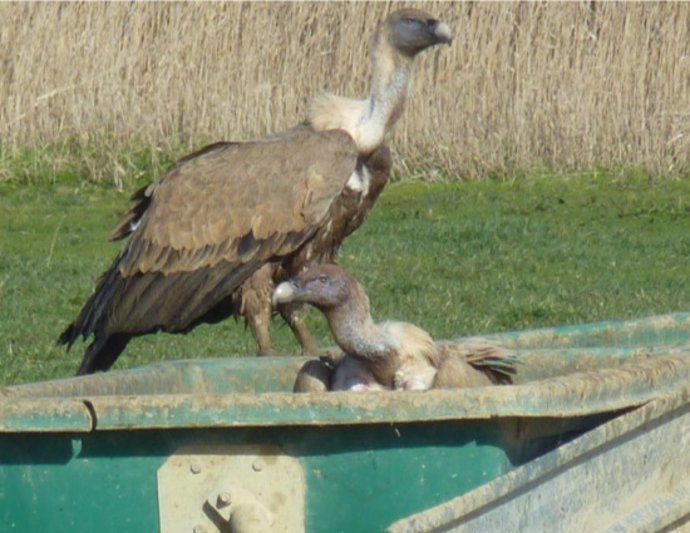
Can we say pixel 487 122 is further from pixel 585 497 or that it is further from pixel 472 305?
pixel 585 497

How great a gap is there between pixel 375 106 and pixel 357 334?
272 centimetres

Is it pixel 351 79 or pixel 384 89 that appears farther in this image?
pixel 351 79

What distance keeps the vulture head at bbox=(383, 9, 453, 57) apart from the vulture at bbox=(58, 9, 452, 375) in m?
0.36

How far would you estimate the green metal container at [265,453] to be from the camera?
3598mm

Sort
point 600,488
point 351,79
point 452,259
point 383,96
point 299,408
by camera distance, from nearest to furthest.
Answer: point 299,408 < point 600,488 < point 383,96 < point 452,259 < point 351,79

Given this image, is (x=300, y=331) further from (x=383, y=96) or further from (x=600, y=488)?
(x=600, y=488)

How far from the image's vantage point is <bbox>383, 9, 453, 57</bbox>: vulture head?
730 centimetres

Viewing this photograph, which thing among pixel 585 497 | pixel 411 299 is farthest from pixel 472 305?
pixel 585 497

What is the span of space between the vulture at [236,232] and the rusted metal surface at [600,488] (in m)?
2.65

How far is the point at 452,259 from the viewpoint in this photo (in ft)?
35.5

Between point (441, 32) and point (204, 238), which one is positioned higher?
point (441, 32)

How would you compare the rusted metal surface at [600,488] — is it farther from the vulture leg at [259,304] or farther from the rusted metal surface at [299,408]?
the vulture leg at [259,304]

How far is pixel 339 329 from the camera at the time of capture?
4.49 meters

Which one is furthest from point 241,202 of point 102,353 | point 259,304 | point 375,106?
point 102,353
